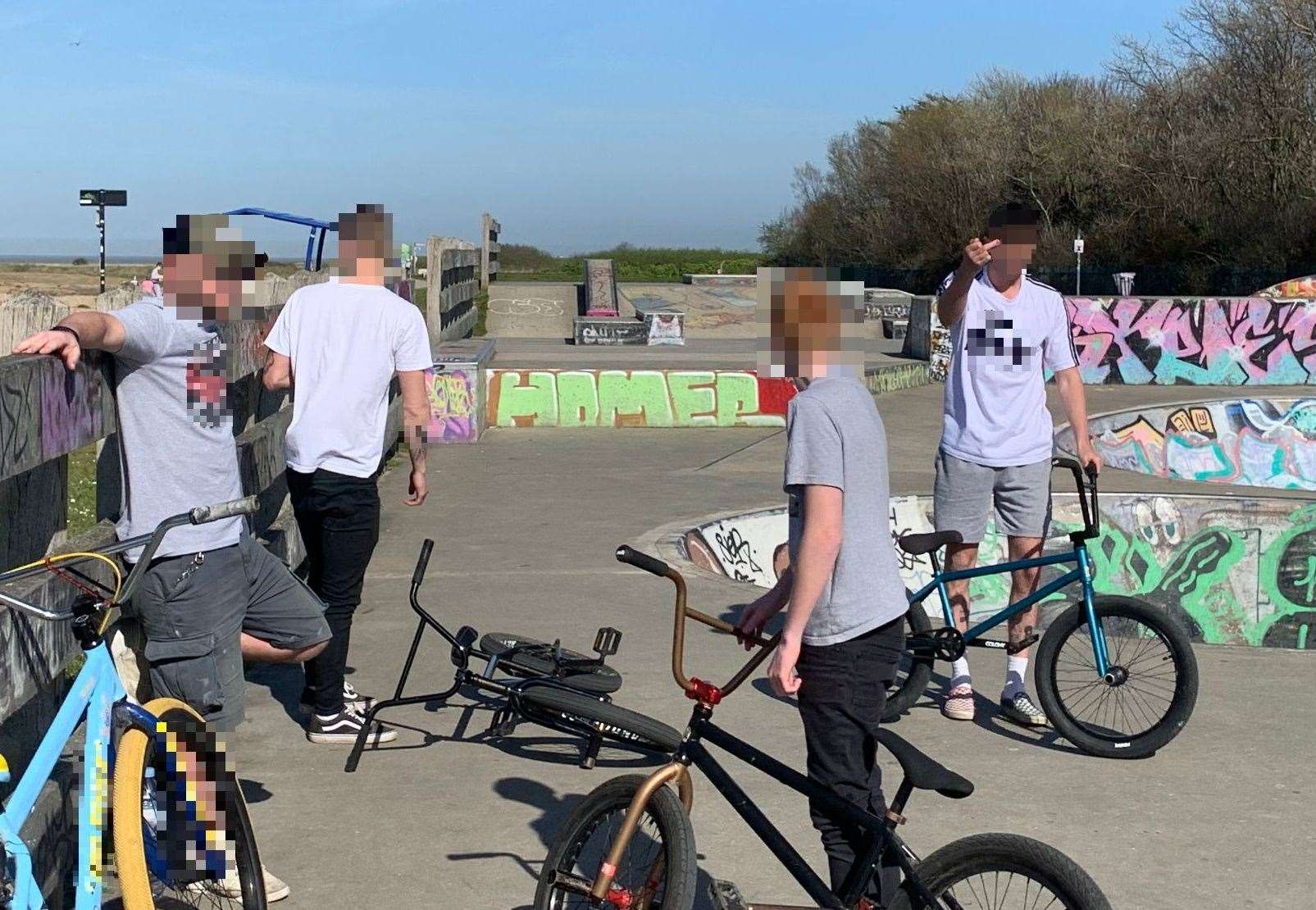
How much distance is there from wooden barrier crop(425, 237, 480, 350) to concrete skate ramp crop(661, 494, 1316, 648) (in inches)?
408

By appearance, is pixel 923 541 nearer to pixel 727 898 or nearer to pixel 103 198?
pixel 727 898

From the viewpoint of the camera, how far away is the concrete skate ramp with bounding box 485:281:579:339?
129 feet

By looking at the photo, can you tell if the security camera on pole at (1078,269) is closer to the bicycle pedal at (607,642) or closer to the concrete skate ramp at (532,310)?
the concrete skate ramp at (532,310)

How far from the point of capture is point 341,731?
5598mm

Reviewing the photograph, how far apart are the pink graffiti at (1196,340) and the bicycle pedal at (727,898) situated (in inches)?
887

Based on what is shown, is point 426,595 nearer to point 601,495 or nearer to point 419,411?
point 419,411

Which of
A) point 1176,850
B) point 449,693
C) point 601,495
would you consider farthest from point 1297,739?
point 601,495

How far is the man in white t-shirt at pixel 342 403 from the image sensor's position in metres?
5.42

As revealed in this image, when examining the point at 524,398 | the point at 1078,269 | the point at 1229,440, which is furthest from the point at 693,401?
the point at 1078,269

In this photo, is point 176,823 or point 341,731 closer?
point 176,823

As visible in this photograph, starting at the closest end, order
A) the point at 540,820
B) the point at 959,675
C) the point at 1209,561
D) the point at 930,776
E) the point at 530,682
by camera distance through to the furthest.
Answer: the point at 930,776 → the point at 540,820 → the point at 530,682 → the point at 959,675 → the point at 1209,561

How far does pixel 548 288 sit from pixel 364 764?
135ft

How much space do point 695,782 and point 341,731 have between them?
1.40 meters

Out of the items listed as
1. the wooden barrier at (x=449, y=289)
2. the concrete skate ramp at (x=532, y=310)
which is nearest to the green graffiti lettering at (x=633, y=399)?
the wooden barrier at (x=449, y=289)
